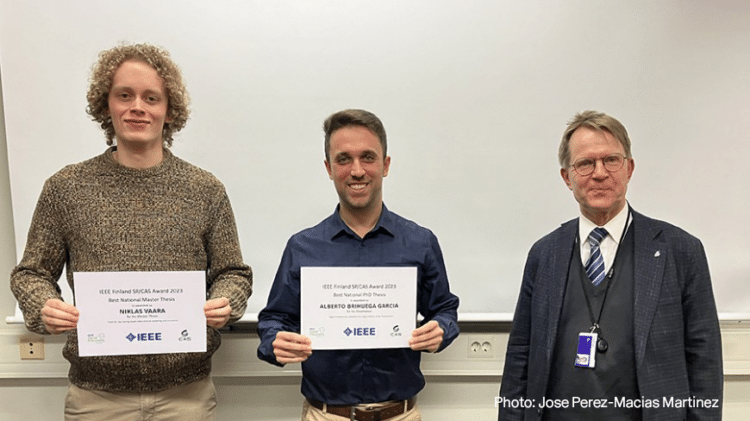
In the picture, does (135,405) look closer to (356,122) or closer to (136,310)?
(136,310)

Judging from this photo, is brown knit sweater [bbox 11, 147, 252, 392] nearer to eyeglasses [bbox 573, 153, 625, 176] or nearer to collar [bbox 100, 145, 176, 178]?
collar [bbox 100, 145, 176, 178]

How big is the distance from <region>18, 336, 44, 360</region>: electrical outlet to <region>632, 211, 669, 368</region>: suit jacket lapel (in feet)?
8.70

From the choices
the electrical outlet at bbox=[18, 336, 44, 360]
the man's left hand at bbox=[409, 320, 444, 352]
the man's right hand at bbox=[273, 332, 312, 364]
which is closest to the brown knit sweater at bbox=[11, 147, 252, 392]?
the man's right hand at bbox=[273, 332, 312, 364]

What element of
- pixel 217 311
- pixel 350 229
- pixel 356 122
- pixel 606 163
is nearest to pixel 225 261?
pixel 217 311

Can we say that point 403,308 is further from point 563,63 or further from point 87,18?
point 87,18

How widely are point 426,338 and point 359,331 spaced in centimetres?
24

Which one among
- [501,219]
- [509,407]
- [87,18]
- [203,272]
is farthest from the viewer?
[501,219]

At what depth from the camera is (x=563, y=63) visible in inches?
102

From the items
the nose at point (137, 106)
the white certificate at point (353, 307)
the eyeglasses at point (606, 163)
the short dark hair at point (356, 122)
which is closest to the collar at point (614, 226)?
the eyeglasses at point (606, 163)

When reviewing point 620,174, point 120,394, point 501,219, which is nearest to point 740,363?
point 501,219

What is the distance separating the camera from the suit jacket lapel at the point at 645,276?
1727 mm

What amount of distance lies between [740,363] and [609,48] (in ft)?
5.80

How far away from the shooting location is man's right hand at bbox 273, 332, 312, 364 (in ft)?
5.91

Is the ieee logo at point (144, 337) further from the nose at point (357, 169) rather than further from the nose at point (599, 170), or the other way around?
the nose at point (599, 170)
